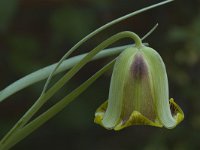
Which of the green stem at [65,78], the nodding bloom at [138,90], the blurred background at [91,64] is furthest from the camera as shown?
the blurred background at [91,64]

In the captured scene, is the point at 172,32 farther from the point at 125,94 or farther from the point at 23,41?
the point at 125,94

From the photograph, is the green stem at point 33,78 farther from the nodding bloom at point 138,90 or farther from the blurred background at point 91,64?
the blurred background at point 91,64

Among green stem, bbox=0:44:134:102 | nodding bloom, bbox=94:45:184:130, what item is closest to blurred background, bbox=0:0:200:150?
green stem, bbox=0:44:134:102

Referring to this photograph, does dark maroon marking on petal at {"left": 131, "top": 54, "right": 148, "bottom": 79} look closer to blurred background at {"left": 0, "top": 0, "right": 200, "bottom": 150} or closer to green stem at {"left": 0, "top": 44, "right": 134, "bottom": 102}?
green stem at {"left": 0, "top": 44, "right": 134, "bottom": 102}

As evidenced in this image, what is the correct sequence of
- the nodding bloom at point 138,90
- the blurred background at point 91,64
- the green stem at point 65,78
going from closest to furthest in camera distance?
the green stem at point 65,78, the nodding bloom at point 138,90, the blurred background at point 91,64

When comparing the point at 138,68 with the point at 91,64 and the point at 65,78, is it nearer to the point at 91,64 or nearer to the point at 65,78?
the point at 65,78

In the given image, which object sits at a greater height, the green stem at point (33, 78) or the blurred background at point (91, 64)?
the green stem at point (33, 78)

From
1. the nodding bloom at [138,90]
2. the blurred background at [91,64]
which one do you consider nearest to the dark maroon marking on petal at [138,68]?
the nodding bloom at [138,90]
